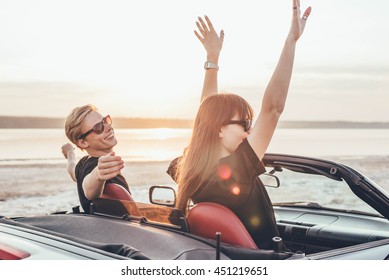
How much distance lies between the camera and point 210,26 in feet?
14.3

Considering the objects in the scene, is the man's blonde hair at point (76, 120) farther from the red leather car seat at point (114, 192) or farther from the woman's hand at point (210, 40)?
the woman's hand at point (210, 40)

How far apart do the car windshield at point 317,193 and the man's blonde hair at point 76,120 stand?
276 inches

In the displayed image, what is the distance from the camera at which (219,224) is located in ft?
9.31

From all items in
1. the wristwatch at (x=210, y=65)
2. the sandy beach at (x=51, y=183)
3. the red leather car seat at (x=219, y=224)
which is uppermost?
the wristwatch at (x=210, y=65)

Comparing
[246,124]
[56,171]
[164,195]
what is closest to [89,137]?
[164,195]

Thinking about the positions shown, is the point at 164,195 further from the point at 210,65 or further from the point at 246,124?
the point at 210,65

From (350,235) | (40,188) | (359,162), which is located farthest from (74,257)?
(359,162)

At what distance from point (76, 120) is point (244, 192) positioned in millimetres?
1169

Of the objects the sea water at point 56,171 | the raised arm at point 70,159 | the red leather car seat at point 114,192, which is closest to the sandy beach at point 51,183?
the sea water at point 56,171

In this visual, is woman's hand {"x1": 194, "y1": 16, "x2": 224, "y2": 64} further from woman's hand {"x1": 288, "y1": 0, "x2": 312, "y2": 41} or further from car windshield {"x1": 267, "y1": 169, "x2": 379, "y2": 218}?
car windshield {"x1": 267, "y1": 169, "x2": 379, "y2": 218}

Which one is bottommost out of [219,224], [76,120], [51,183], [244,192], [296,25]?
[51,183]

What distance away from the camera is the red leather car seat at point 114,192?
3.42 metres

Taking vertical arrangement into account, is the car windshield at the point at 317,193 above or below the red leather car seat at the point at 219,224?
below

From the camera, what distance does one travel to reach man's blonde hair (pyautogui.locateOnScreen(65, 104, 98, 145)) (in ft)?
11.9
